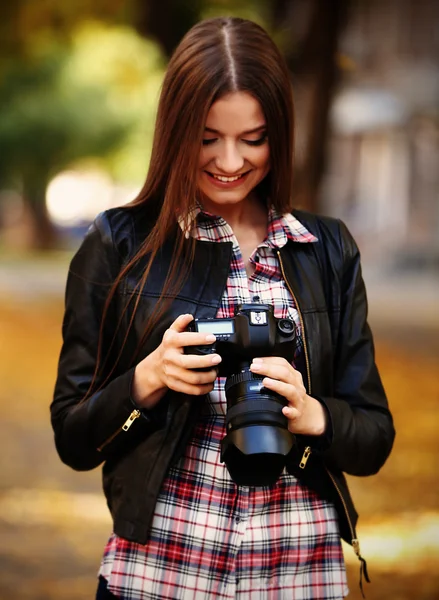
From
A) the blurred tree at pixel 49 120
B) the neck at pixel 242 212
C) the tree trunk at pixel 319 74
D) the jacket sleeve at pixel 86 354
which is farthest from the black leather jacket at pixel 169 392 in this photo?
the blurred tree at pixel 49 120

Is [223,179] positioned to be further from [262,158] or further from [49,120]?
[49,120]

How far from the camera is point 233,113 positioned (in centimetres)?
154

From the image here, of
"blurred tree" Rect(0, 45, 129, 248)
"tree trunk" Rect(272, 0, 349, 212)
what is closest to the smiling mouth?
"tree trunk" Rect(272, 0, 349, 212)

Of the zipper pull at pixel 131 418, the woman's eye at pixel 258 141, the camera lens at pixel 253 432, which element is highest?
the woman's eye at pixel 258 141

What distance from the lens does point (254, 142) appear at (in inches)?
62.8

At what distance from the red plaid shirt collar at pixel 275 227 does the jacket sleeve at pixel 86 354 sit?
14cm

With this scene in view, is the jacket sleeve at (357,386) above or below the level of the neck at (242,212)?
below

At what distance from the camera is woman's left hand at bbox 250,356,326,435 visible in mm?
1351

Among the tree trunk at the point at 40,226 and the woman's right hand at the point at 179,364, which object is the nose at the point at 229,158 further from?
the tree trunk at the point at 40,226

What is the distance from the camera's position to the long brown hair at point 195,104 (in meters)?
1.53

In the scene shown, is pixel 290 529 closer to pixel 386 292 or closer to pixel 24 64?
pixel 386 292

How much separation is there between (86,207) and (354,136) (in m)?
8.58

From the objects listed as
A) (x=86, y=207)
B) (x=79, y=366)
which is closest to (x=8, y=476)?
(x=79, y=366)

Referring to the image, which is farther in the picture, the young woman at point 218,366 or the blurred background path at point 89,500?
the blurred background path at point 89,500
